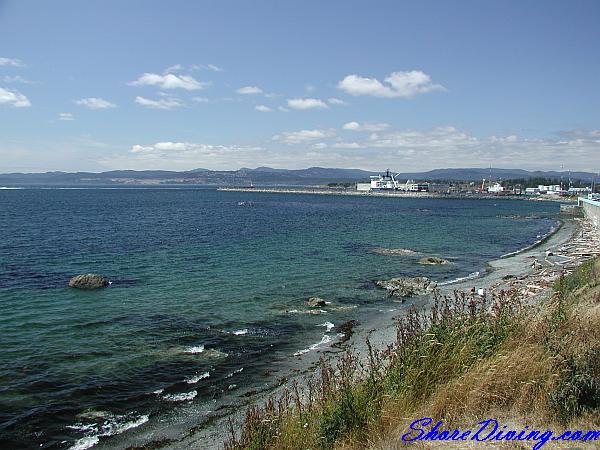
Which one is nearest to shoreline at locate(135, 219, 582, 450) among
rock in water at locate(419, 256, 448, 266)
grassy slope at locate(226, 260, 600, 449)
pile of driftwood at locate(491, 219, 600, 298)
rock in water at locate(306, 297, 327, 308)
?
pile of driftwood at locate(491, 219, 600, 298)

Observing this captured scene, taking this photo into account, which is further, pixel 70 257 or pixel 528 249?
pixel 528 249

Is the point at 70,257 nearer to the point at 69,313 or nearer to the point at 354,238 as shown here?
the point at 69,313

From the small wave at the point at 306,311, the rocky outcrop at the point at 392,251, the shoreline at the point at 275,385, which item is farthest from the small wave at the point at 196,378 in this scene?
the rocky outcrop at the point at 392,251

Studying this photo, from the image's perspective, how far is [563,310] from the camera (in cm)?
1043

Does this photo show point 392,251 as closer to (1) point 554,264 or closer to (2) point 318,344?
(1) point 554,264

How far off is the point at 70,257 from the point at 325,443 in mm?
39935

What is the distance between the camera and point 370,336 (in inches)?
872

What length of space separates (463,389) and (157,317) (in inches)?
763

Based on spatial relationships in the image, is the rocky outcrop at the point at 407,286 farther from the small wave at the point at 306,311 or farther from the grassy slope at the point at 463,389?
the grassy slope at the point at 463,389

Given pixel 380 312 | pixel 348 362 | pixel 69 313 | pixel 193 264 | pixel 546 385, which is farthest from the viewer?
pixel 193 264

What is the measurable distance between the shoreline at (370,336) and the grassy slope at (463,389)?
3968 mm

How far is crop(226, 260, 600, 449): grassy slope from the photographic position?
769 centimetres

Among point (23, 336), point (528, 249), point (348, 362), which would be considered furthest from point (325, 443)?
point (528, 249)

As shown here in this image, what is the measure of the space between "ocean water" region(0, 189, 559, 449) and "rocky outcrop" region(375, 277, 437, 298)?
3.78 ft
